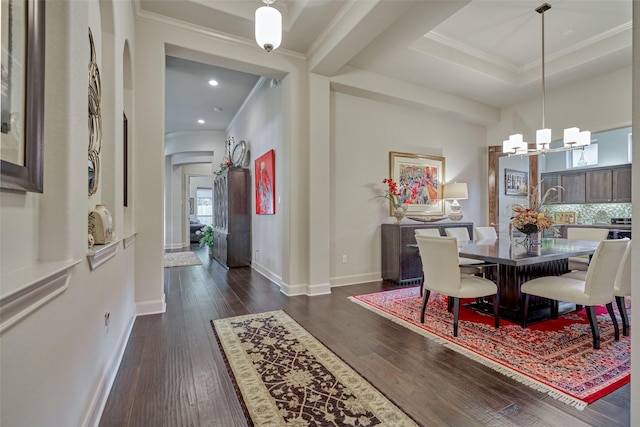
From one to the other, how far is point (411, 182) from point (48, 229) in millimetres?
4827

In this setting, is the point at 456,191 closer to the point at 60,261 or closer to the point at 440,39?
the point at 440,39

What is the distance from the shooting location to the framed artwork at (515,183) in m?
6.12

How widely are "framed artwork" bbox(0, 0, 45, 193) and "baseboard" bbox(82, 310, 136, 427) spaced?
1143 millimetres

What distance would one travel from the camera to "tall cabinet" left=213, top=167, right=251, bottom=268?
5.80 m

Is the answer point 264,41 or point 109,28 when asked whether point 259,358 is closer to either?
point 264,41

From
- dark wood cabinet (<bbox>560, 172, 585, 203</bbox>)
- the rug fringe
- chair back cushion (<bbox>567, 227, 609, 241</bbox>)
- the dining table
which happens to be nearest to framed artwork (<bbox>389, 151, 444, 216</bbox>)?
chair back cushion (<bbox>567, 227, 609, 241</bbox>)

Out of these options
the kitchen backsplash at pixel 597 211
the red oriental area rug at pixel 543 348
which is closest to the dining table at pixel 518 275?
the red oriental area rug at pixel 543 348

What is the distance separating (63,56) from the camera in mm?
1150

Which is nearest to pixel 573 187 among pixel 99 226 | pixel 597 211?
pixel 597 211

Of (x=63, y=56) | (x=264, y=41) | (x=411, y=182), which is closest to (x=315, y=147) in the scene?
(x=264, y=41)

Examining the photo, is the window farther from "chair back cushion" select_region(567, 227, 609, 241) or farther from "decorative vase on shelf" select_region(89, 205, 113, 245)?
"chair back cushion" select_region(567, 227, 609, 241)

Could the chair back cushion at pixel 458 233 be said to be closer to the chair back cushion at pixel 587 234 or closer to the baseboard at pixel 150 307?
the chair back cushion at pixel 587 234

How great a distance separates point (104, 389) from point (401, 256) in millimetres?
3661

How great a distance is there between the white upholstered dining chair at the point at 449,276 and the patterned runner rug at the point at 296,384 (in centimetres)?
117
